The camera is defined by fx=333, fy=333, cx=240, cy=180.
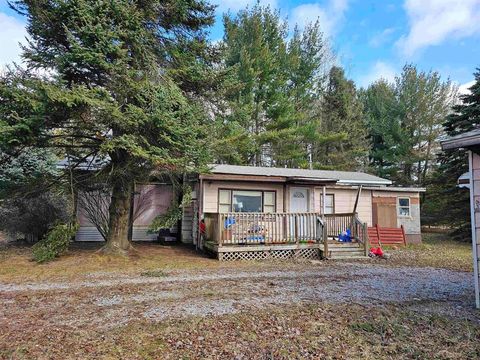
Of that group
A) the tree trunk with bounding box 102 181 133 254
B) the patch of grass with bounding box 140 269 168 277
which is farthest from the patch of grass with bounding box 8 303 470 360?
the tree trunk with bounding box 102 181 133 254

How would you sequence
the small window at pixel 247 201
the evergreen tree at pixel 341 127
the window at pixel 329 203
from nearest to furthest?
the small window at pixel 247 201 < the window at pixel 329 203 < the evergreen tree at pixel 341 127

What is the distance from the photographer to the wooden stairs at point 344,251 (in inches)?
436

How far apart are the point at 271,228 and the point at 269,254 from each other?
2.80ft

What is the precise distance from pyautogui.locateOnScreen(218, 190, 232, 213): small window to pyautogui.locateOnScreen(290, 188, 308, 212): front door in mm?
2787

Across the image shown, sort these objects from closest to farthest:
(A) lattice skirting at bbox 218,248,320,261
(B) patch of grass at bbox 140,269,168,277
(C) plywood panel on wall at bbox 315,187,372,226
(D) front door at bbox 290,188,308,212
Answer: (B) patch of grass at bbox 140,269,168,277, (A) lattice skirting at bbox 218,248,320,261, (D) front door at bbox 290,188,308,212, (C) plywood panel on wall at bbox 315,187,372,226

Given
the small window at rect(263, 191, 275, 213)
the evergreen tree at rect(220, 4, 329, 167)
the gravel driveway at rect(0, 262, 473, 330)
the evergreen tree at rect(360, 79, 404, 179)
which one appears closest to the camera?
the gravel driveway at rect(0, 262, 473, 330)

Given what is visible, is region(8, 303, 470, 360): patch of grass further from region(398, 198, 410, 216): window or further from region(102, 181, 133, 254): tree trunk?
region(398, 198, 410, 216): window

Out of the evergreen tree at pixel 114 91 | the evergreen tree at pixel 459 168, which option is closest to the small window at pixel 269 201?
the evergreen tree at pixel 114 91

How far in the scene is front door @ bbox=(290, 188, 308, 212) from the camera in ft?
46.4

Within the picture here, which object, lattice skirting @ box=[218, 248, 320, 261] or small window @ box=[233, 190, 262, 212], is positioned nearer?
lattice skirting @ box=[218, 248, 320, 261]

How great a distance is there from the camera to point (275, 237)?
1105cm

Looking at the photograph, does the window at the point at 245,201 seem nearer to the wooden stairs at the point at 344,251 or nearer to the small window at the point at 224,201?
the small window at the point at 224,201

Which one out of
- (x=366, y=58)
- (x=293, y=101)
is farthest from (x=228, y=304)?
(x=366, y=58)

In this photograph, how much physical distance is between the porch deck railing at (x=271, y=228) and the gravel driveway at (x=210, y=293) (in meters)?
1.89
